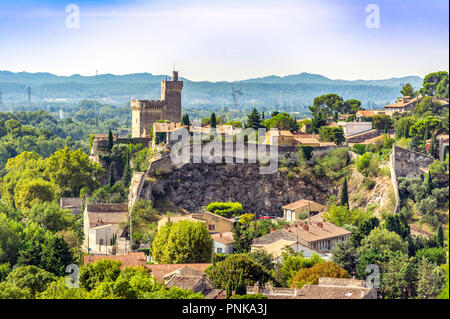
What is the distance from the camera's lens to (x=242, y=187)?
26578 millimetres

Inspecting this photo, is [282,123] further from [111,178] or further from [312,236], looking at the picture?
[312,236]

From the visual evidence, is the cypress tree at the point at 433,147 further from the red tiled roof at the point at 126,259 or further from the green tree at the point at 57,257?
the green tree at the point at 57,257

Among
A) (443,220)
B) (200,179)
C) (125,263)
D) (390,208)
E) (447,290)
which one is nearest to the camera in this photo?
(447,290)

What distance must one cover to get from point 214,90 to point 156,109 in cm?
9792

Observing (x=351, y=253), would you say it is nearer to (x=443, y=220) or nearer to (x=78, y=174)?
(x=443, y=220)

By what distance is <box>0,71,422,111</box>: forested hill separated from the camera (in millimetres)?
106250

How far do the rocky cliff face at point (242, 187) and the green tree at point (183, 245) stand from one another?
663 cm

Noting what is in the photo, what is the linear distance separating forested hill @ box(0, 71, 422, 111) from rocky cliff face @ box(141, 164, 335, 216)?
7165cm

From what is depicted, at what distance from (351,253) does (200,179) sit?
9.42 m

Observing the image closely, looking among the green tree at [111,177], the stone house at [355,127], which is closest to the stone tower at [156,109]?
the green tree at [111,177]

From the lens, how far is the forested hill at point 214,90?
106 m

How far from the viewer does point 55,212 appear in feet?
76.3
